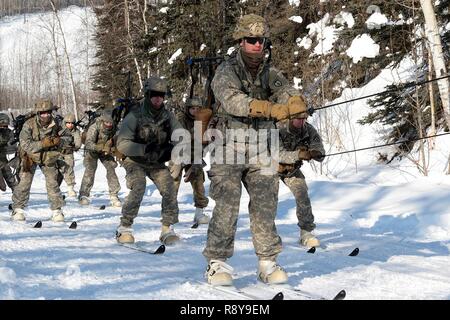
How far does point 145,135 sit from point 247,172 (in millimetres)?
2422

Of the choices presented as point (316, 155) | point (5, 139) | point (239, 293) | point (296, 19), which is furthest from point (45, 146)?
point (296, 19)

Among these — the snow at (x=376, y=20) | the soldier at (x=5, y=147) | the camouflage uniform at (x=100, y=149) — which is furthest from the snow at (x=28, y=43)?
the camouflage uniform at (x=100, y=149)

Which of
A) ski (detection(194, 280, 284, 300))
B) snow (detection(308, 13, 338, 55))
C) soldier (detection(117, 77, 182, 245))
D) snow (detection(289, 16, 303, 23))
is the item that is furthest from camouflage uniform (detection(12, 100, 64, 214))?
snow (detection(289, 16, 303, 23))

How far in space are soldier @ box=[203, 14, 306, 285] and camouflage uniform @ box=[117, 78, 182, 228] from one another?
2237 mm

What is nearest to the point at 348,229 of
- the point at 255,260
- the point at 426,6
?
the point at 255,260

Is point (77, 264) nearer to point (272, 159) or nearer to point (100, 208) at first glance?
point (272, 159)

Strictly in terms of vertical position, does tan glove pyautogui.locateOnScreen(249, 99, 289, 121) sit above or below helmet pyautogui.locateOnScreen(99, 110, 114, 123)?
below

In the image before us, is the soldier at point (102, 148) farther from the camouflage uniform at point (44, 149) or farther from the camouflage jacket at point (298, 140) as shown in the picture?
the camouflage jacket at point (298, 140)

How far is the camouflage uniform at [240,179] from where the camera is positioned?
464cm

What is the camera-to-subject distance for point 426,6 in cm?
1229

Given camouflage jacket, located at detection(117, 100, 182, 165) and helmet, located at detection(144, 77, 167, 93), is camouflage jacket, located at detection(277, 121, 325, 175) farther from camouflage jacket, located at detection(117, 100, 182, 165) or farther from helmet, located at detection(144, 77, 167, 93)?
helmet, located at detection(144, 77, 167, 93)

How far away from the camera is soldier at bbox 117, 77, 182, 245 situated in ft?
22.2

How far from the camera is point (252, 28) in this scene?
4.56 m

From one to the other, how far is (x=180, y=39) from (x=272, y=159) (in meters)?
20.2
